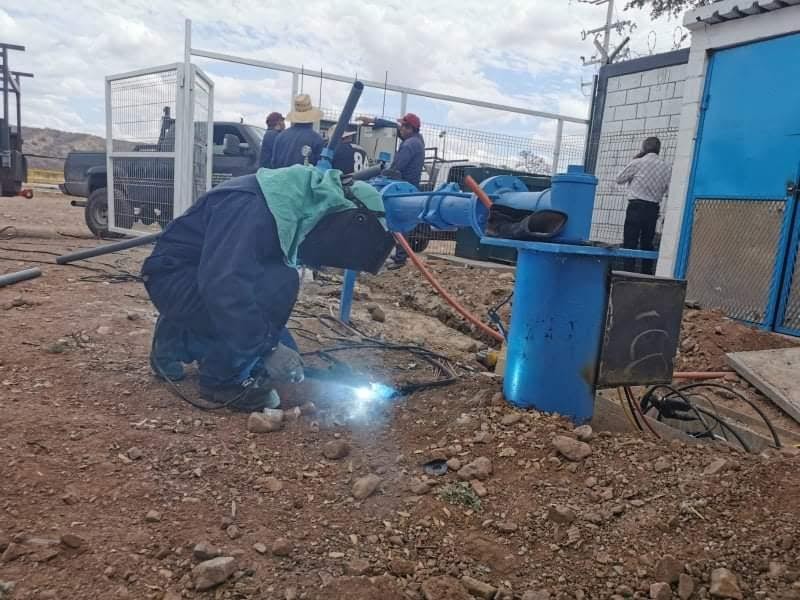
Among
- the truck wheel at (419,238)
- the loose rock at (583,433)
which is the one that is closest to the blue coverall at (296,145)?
the truck wheel at (419,238)

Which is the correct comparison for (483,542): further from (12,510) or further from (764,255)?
(764,255)

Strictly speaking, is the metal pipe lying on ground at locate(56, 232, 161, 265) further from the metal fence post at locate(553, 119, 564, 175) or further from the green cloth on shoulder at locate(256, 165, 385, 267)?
the metal fence post at locate(553, 119, 564, 175)

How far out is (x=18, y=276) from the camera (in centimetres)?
543

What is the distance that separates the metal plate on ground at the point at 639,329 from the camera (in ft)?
9.43

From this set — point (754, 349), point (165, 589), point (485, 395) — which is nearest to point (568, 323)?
point (485, 395)

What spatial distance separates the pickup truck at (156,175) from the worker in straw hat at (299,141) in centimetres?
119

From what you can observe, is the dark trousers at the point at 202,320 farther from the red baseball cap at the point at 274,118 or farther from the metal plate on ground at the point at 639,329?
the red baseball cap at the point at 274,118

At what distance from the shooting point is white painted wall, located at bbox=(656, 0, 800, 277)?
5.86m

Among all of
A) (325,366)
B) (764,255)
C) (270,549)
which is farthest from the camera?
(764,255)

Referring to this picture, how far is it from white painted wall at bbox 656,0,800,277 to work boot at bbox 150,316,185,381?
16.8 ft

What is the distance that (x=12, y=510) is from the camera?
2.04 m

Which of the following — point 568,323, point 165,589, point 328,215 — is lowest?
point 165,589

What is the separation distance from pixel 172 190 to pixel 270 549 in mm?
6455

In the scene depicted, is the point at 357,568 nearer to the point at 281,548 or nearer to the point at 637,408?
→ the point at 281,548
